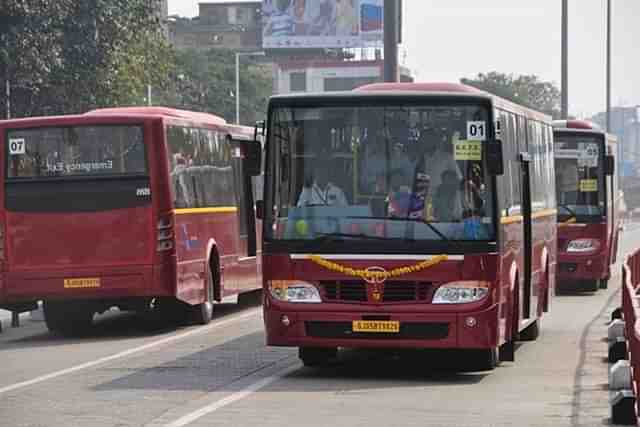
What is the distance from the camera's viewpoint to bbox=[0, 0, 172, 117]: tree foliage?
47.3m

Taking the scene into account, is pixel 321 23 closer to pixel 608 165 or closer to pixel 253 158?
pixel 608 165

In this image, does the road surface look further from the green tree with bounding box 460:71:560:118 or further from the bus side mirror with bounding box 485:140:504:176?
the green tree with bounding box 460:71:560:118

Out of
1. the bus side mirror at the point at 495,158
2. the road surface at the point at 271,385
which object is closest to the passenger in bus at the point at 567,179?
the road surface at the point at 271,385

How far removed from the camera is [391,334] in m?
16.6

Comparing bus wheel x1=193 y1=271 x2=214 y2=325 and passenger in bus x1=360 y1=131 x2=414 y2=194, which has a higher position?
passenger in bus x1=360 y1=131 x2=414 y2=194

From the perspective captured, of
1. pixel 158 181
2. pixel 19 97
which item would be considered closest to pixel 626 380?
pixel 158 181

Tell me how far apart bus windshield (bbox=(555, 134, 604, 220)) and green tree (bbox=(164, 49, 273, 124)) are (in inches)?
3295

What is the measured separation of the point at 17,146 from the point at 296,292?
23.9 feet

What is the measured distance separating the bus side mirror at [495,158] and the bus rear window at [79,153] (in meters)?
7.19

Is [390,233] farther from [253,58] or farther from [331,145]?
[253,58]

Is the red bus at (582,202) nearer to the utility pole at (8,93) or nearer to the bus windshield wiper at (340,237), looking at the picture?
the bus windshield wiper at (340,237)

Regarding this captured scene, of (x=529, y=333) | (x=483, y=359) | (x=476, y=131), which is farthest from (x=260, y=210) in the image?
(x=529, y=333)

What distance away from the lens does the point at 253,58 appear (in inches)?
6688

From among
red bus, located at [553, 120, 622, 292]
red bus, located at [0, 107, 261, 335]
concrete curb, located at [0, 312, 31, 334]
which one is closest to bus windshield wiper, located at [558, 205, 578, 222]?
red bus, located at [553, 120, 622, 292]
